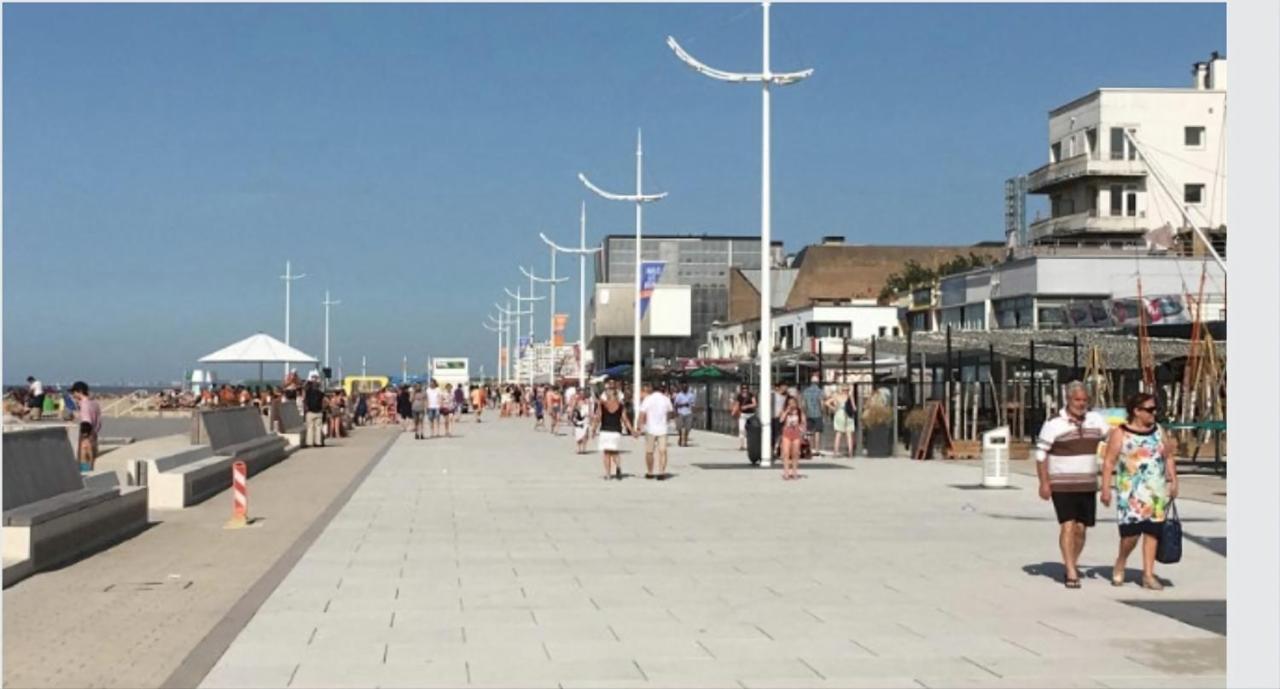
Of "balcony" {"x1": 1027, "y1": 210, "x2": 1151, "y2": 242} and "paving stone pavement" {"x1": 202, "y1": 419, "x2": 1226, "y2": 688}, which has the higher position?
"balcony" {"x1": 1027, "y1": 210, "x2": 1151, "y2": 242}

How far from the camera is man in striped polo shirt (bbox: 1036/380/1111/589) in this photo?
42.2ft

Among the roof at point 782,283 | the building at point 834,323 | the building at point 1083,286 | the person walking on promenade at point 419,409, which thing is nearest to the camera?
the person walking on promenade at point 419,409

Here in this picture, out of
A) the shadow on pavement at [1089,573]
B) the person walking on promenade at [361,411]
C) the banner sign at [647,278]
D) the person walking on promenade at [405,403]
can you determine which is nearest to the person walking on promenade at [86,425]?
the shadow on pavement at [1089,573]

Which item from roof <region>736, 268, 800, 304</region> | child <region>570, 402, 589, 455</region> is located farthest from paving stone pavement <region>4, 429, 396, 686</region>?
roof <region>736, 268, 800, 304</region>

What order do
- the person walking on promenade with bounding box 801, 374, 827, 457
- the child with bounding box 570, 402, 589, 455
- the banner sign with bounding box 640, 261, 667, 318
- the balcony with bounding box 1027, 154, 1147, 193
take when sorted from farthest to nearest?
the balcony with bounding box 1027, 154, 1147, 193 → the banner sign with bounding box 640, 261, 667, 318 → the child with bounding box 570, 402, 589, 455 → the person walking on promenade with bounding box 801, 374, 827, 457

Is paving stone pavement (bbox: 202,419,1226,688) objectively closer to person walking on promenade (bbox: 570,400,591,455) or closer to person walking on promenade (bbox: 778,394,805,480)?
person walking on promenade (bbox: 778,394,805,480)

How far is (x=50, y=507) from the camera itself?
14.1m

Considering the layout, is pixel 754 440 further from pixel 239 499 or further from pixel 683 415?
pixel 239 499

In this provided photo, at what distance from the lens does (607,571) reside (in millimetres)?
13578

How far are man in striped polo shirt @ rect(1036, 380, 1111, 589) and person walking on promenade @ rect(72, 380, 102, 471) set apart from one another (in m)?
16.8

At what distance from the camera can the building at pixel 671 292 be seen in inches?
4075

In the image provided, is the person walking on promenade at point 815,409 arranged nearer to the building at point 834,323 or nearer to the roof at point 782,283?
the building at point 834,323

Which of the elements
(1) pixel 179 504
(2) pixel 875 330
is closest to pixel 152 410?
(2) pixel 875 330

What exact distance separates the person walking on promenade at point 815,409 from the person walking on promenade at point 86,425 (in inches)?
605
